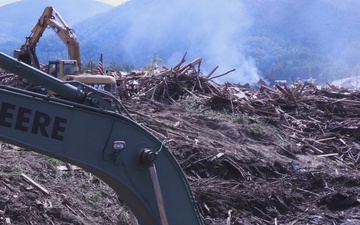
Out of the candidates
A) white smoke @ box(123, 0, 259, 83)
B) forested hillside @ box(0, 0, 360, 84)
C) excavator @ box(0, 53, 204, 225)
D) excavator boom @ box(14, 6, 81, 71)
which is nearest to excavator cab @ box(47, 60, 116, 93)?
excavator boom @ box(14, 6, 81, 71)

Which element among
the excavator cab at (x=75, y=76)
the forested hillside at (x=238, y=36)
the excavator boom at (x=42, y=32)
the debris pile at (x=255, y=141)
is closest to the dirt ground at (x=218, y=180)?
the debris pile at (x=255, y=141)

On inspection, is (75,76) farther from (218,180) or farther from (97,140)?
(97,140)

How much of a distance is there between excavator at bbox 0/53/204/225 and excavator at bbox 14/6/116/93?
40.6ft

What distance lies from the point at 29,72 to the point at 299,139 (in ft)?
37.6

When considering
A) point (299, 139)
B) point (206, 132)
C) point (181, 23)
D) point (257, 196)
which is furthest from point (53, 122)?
point (181, 23)

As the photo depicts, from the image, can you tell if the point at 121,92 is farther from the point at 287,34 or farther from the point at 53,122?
the point at 287,34

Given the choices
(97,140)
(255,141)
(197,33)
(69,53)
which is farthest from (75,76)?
(197,33)

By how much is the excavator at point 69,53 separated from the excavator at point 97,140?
1237 cm

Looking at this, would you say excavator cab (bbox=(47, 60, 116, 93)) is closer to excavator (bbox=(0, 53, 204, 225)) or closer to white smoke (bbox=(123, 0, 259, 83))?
white smoke (bbox=(123, 0, 259, 83))

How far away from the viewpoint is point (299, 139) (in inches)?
600

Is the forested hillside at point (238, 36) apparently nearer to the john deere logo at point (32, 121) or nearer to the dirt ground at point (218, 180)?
the dirt ground at point (218, 180)

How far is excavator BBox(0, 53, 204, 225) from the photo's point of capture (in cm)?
430

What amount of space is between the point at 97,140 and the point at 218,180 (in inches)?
280

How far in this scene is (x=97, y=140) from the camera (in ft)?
14.8
